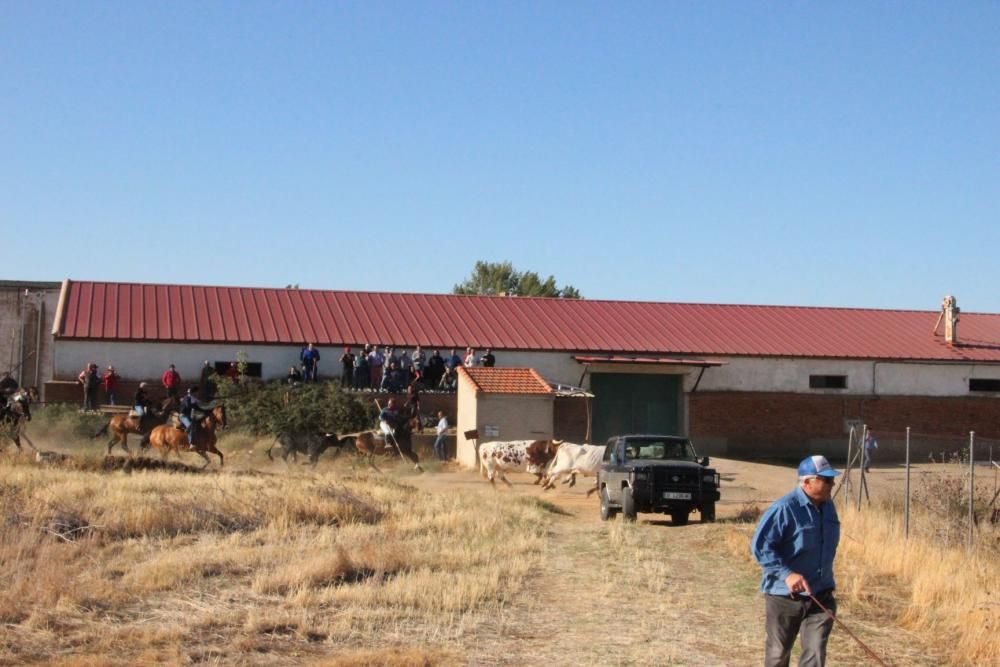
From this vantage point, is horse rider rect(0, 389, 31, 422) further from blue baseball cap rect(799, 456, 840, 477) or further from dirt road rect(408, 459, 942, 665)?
blue baseball cap rect(799, 456, 840, 477)

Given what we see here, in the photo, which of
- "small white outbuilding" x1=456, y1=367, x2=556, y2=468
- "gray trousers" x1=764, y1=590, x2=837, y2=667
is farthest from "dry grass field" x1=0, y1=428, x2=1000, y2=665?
"small white outbuilding" x1=456, y1=367, x2=556, y2=468

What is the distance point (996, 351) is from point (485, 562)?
3756 centimetres

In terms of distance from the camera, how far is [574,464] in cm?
2895

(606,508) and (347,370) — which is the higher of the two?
(347,370)

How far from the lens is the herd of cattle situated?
2895cm

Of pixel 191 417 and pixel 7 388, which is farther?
pixel 7 388

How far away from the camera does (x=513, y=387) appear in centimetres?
3525

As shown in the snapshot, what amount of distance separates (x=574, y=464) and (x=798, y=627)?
67.1 ft

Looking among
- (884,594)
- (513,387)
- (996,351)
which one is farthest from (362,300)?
(884,594)

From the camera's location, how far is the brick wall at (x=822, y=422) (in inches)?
1714

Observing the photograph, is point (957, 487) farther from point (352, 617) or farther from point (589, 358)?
point (589, 358)

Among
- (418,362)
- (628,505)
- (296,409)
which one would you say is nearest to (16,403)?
(296,409)

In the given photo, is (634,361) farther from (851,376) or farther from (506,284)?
(506,284)

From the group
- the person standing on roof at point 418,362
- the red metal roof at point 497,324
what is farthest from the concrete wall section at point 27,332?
the person standing on roof at point 418,362
